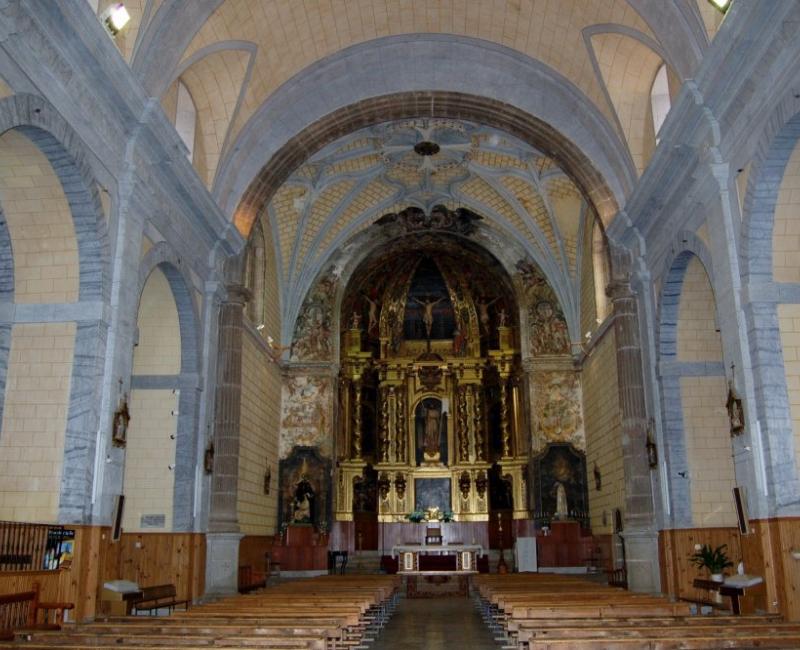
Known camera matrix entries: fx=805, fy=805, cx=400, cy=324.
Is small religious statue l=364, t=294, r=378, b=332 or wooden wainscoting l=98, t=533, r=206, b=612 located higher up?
small religious statue l=364, t=294, r=378, b=332

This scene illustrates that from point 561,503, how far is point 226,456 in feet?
35.9

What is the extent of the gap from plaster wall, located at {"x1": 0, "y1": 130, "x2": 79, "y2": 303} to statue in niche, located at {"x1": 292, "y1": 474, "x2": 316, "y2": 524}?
1327cm

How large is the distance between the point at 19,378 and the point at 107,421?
1.26 meters

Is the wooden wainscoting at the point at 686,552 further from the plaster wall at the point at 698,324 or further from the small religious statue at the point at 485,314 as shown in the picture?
the small religious statue at the point at 485,314

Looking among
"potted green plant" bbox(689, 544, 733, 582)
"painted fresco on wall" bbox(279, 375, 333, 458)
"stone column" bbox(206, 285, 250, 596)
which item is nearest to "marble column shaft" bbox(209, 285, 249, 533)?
"stone column" bbox(206, 285, 250, 596)

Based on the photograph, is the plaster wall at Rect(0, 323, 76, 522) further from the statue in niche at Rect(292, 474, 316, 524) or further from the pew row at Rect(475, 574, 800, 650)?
the statue in niche at Rect(292, 474, 316, 524)

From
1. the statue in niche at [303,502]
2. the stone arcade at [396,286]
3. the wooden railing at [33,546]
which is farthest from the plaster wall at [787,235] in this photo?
the statue in niche at [303,502]

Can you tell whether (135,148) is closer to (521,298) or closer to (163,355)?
(163,355)

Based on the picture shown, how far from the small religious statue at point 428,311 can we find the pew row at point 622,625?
16.7 metres

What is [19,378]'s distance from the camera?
1055 cm

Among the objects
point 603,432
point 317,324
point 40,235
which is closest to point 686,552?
point 603,432

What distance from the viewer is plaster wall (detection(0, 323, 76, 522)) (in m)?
10.1

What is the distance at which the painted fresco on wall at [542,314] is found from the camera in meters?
23.9

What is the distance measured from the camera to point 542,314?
2438 cm
